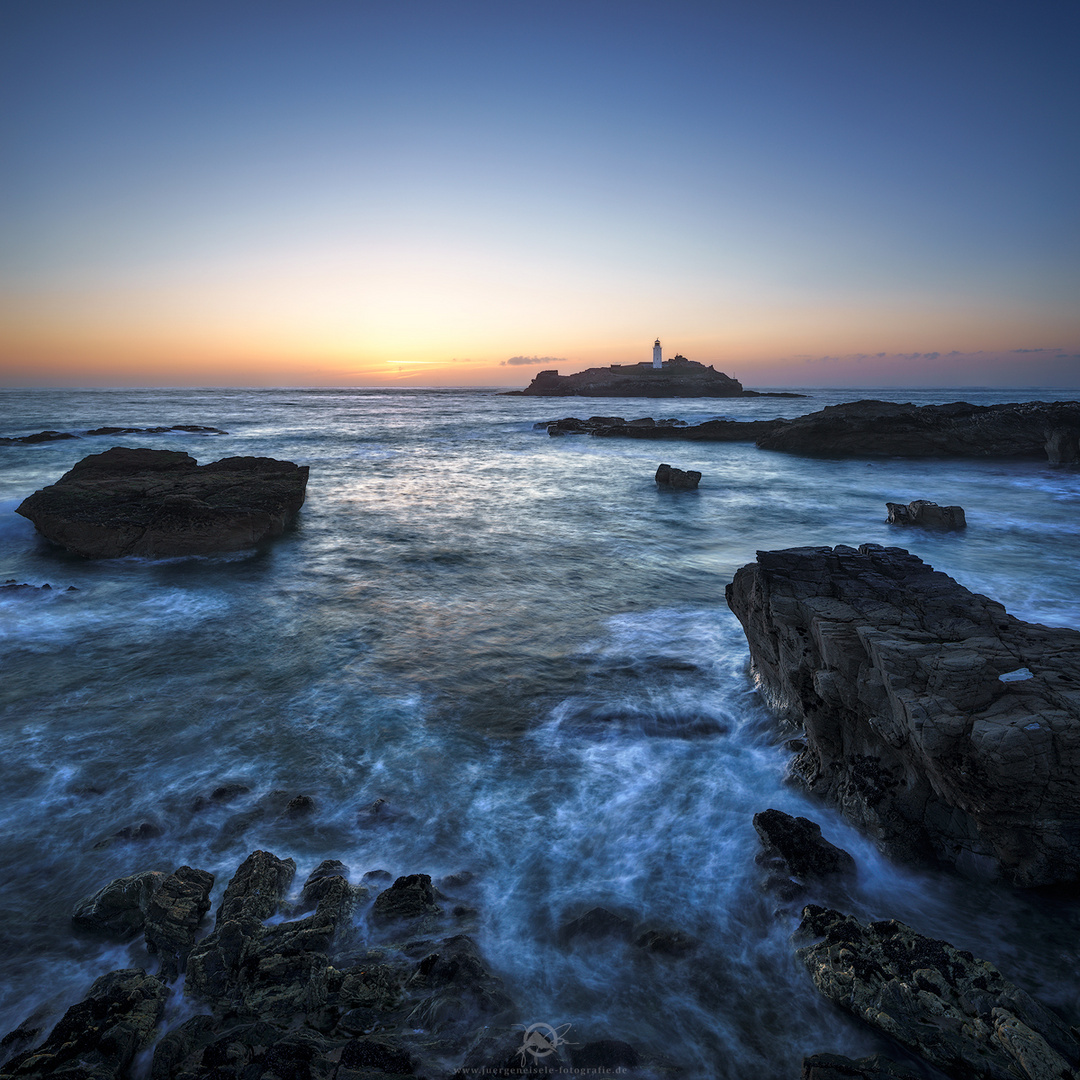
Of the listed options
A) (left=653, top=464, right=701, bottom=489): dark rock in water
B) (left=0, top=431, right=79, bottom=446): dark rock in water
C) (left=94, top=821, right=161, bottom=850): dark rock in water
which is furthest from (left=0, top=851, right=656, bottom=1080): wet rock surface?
(left=0, top=431, right=79, bottom=446): dark rock in water

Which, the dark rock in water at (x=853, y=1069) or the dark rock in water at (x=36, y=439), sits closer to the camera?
the dark rock in water at (x=853, y=1069)

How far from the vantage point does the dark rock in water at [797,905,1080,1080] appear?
2.97 m

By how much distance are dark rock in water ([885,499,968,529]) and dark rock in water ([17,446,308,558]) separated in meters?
17.4

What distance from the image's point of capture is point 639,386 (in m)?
111

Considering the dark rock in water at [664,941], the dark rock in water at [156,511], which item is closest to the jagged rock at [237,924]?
the dark rock in water at [664,941]

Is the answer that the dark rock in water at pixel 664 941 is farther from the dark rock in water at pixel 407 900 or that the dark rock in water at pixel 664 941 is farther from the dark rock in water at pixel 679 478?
the dark rock in water at pixel 679 478

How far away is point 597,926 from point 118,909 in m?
3.52

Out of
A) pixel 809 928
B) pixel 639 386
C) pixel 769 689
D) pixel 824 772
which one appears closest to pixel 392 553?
pixel 769 689

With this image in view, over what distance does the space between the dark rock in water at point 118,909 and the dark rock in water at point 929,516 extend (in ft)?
59.2

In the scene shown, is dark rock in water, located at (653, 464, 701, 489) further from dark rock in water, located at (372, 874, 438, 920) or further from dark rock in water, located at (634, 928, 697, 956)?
dark rock in water, located at (372, 874, 438, 920)

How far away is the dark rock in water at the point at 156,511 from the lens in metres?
12.6

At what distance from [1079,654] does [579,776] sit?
4.61 m

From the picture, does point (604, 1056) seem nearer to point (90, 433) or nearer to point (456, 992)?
point (456, 992)

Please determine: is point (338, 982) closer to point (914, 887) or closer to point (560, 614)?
point (914, 887)
